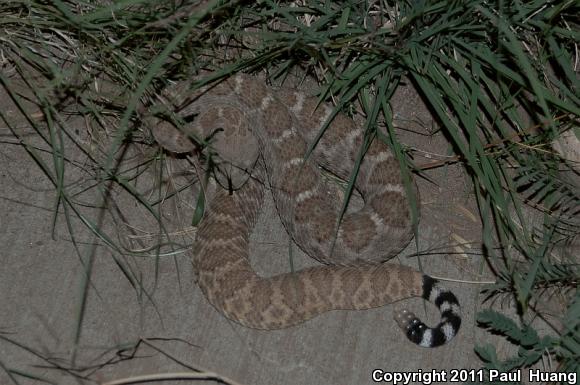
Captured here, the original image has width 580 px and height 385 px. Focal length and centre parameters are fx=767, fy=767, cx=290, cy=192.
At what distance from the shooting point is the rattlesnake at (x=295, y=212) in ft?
13.8

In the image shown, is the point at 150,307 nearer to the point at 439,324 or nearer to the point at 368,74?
the point at 439,324

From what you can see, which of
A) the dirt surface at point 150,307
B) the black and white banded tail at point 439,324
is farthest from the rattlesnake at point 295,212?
the dirt surface at point 150,307

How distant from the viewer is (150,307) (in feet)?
13.9

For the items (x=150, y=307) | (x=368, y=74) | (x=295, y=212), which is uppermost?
(x=368, y=74)

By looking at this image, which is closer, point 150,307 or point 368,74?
point 150,307

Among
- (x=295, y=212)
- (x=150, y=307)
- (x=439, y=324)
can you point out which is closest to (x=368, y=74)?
(x=295, y=212)

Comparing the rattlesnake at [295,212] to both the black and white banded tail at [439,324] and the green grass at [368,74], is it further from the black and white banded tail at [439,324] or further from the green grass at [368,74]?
the green grass at [368,74]

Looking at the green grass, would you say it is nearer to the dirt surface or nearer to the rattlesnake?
the dirt surface

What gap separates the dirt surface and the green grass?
0.07 metres

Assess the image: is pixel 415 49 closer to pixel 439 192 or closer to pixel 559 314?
pixel 439 192

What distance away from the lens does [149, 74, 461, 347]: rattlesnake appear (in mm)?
4199

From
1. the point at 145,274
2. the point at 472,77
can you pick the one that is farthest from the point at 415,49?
the point at 145,274

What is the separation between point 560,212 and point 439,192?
72cm

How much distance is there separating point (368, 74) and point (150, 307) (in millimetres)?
1858
